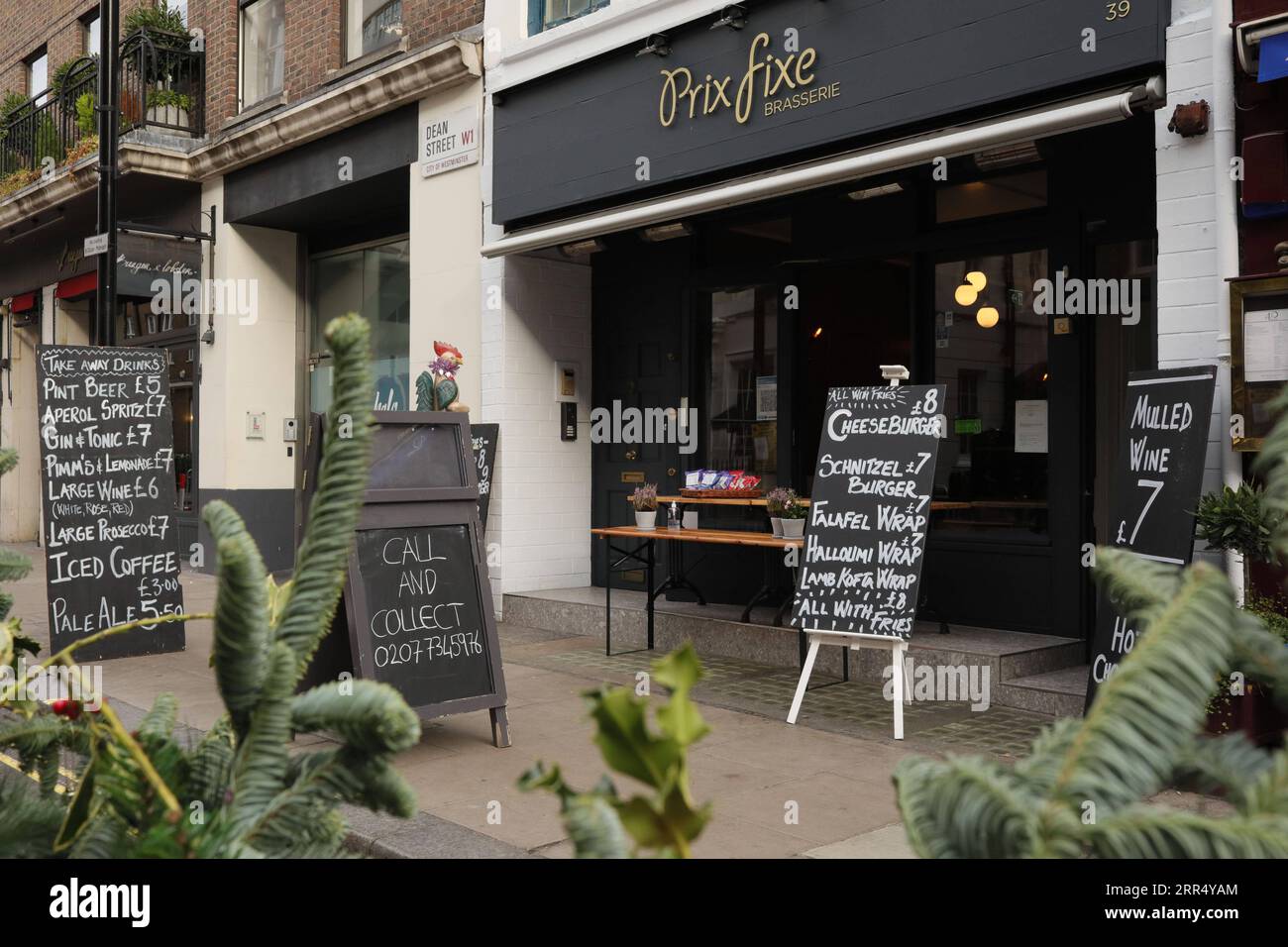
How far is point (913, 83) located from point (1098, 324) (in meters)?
2.51

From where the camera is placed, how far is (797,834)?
444cm

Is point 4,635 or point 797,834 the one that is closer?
point 4,635

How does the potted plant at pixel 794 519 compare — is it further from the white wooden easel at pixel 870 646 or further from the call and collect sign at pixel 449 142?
the call and collect sign at pixel 449 142

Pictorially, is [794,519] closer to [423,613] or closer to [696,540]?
[696,540]

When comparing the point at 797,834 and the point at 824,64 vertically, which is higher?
the point at 824,64

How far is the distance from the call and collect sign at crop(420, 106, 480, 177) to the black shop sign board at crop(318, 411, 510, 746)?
4.94 meters

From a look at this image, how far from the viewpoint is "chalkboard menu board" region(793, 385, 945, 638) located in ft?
19.9

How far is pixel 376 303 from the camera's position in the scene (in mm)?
12852

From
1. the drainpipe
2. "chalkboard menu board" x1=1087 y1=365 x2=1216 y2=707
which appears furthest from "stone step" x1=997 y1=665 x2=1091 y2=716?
the drainpipe

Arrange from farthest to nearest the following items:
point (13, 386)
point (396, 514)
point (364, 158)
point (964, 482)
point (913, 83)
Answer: point (13, 386), point (364, 158), point (964, 482), point (913, 83), point (396, 514)

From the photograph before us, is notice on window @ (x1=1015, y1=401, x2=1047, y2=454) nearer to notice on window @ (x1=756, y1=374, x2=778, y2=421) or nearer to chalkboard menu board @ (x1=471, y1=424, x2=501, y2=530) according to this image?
notice on window @ (x1=756, y1=374, x2=778, y2=421)

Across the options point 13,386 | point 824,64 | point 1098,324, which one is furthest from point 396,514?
point 13,386
